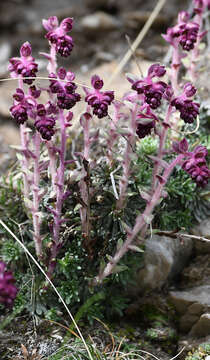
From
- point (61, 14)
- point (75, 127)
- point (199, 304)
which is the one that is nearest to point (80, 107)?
point (75, 127)

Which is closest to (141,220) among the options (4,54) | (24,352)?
(24,352)

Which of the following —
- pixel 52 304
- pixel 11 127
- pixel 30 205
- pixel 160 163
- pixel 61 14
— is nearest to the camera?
pixel 160 163

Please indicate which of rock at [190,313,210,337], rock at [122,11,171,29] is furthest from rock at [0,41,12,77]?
rock at [190,313,210,337]

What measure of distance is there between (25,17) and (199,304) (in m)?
4.93

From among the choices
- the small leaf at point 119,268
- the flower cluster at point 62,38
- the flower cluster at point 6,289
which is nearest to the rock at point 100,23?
the flower cluster at point 62,38

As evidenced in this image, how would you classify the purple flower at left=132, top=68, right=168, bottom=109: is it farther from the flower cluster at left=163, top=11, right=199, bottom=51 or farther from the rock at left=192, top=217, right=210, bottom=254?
the rock at left=192, top=217, right=210, bottom=254

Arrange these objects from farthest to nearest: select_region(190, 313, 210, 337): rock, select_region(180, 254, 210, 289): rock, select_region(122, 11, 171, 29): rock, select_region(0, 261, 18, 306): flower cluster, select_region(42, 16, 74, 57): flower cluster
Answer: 1. select_region(122, 11, 171, 29): rock
2. select_region(180, 254, 210, 289): rock
3. select_region(190, 313, 210, 337): rock
4. select_region(42, 16, 74, 57): flower cluster
5. select_region(0, 261, 18, 306): flower cluster

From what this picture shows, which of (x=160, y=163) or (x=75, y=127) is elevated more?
(x=75, y=127)

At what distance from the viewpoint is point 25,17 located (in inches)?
241

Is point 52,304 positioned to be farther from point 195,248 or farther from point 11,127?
Result: point 11,127

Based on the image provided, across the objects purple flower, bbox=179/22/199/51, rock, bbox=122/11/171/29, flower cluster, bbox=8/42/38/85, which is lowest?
flower cluster, bbox=8/42/38/85

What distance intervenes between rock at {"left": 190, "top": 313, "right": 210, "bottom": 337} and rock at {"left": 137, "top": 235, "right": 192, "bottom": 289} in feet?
1.30

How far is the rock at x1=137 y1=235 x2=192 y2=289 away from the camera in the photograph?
2.84 meters

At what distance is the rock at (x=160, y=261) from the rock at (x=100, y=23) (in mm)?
3599
